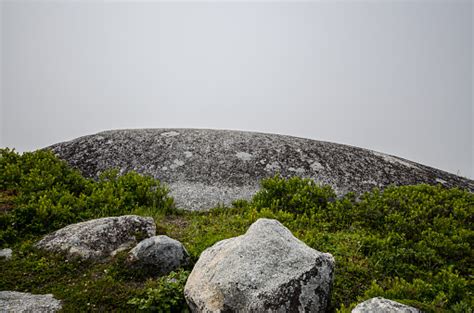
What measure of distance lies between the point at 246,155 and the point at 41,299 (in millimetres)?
10220

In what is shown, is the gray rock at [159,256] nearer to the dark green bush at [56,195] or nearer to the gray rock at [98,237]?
the gray rock at [98,237]

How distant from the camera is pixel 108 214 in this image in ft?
35.2

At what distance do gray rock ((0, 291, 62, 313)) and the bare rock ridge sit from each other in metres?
6.49

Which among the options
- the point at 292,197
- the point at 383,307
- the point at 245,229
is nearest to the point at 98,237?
the point at 245,229

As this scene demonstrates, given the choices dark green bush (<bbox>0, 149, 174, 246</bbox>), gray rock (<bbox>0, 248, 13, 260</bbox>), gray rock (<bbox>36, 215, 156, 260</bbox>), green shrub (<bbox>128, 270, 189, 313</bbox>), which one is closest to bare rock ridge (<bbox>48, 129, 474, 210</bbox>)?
dark green bush (<bbox>0, 149, 174, 246</bbox>)

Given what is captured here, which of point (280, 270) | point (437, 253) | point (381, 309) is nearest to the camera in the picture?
point (381, 309)

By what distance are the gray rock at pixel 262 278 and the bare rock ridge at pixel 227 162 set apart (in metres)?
6.56

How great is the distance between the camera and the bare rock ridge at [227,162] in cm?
1405

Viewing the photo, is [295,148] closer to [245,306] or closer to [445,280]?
[445,280]

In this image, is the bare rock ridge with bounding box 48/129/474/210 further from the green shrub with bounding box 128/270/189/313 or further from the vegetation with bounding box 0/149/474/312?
the green shrub with bounding box 128/270/189/313

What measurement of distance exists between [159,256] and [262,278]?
2780 mm

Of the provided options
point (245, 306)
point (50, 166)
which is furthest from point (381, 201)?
point (50, 166)

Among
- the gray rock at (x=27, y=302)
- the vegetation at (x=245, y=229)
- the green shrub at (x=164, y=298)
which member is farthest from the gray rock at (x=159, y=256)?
the gray rock at (x=27, y=302)

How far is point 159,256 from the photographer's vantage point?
7484 mm
